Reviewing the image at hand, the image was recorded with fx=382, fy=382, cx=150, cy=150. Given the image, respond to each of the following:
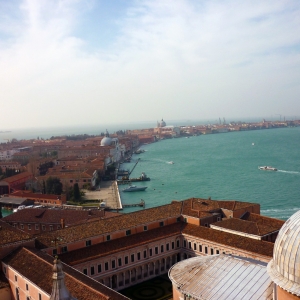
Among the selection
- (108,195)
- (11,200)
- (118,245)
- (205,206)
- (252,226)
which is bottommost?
(108,195)

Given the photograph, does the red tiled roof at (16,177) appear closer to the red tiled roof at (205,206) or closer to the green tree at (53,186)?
the green tree at (53,186)

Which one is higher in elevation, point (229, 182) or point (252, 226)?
point (252, 226)

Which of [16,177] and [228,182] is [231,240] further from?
[16,177]

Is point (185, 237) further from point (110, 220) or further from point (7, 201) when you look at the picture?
point (7, 201)

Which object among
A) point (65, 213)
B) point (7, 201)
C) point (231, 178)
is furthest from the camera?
point (231, 178)

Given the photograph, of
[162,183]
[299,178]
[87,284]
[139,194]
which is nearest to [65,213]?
[87,284]

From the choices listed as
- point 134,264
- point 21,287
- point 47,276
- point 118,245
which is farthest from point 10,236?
point 134,264

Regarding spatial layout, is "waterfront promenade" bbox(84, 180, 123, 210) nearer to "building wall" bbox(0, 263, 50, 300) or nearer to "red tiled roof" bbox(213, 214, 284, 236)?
"red tiled roof" bbox(213, 214, 284, 236)
